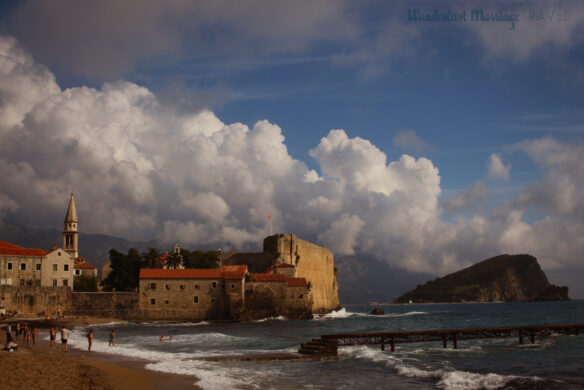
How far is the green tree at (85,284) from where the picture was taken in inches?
2621

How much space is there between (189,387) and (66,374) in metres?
4.44

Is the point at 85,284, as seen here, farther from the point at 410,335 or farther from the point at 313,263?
the point at 410,335

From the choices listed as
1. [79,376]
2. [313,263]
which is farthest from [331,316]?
[79,376]

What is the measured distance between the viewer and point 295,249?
3150 inches

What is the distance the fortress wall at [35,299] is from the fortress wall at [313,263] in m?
30.6

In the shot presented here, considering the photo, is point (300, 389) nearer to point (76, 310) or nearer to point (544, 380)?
point (544, 380)

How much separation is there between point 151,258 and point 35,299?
16.0 metres

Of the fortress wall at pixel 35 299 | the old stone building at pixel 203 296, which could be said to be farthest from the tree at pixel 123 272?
the fortress wall at pixel 35 299

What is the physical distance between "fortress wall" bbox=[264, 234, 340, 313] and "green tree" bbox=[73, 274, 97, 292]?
2576 cm

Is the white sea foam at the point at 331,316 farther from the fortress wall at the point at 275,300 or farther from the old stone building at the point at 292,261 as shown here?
the fortress wall at the point at 275,300

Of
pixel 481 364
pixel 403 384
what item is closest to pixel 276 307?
pixel 481 364

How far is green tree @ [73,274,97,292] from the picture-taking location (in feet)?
218

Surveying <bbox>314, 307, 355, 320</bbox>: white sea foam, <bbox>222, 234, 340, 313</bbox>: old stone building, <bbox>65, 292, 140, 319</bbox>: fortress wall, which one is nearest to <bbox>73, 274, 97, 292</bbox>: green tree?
<bbox>65, 292, 140, 319</bbox>: fortress wall

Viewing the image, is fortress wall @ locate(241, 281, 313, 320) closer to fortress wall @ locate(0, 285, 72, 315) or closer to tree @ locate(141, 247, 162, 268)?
tree @ locate(141, 247, 162, 268)
